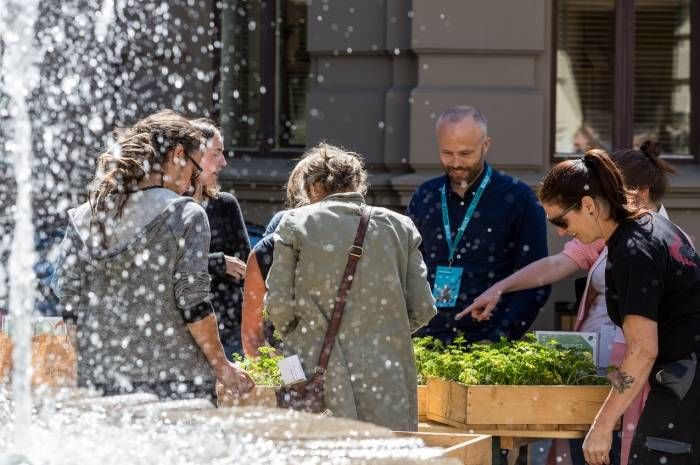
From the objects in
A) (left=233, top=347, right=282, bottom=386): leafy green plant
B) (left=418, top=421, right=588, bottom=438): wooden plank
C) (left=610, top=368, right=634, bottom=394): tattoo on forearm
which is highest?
(left=610, top=368, right=634, bottom=394): tattoo on forearm

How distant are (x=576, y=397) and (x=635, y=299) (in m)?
0.93

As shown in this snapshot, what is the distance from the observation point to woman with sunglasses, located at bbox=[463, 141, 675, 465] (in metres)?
5.99

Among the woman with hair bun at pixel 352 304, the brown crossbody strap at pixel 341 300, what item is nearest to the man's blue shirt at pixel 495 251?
the woman with hair bun at pixel 352 304

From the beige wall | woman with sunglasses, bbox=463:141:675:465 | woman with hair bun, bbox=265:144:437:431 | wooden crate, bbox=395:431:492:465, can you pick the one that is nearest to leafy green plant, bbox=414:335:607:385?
woman with sunglasses, bbox=463:141:675:465

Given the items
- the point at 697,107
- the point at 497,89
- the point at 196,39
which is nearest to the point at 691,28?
the point at 697,107

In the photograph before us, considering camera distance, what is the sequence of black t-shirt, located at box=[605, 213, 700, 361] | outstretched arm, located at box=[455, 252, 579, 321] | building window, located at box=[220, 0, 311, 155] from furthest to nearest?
building window, located at box=[220, 0, 311, 155], outstretched arm, located at box=[455, 252, 579, 321], black t-shirt, located at box=[605, 213, 700, 361]

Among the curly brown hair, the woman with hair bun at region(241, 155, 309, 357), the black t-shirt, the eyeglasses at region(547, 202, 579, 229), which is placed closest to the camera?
the black t-shirt

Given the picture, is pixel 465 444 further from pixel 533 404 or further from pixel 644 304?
pixel 533 404

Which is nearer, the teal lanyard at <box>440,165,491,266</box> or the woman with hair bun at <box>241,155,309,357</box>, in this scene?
the woman with hair bun at <box>241,155,309,357</box>

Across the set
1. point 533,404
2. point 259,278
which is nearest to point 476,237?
point 259,278

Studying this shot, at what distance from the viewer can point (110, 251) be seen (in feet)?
16.8

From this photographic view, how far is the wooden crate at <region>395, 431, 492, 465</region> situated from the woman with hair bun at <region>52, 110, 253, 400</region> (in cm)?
106

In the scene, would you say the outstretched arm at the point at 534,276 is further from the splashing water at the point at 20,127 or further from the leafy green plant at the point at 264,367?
the splashing water at the point at 20,127

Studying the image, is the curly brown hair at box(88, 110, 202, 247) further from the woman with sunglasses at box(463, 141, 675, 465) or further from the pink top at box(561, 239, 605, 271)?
the pink top at box(561, 239, 605, 271)
